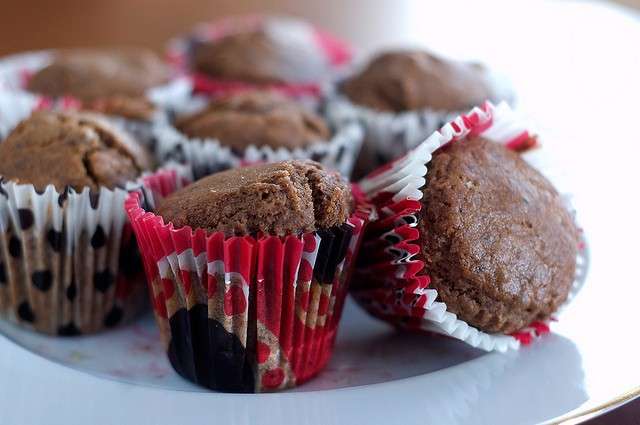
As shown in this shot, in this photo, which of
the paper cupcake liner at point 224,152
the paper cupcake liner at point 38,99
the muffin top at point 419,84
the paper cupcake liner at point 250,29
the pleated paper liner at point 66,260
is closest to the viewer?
the pleated paper liner at point 66,260

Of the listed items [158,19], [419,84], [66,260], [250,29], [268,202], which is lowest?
[158,19]

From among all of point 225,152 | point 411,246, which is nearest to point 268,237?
point 411,246

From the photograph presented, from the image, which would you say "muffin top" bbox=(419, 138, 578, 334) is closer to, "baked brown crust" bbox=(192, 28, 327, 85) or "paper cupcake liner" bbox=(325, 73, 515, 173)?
"paper cupcake liner" bbox=(325, 73, 515, 173)

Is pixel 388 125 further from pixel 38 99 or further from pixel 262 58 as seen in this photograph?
pixel 38 99

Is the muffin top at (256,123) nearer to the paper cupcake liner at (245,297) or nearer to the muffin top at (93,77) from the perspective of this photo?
the muffin top at (93,77)

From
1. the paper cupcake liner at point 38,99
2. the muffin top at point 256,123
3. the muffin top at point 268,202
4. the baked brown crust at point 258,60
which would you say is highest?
the muffin top at point 268,202

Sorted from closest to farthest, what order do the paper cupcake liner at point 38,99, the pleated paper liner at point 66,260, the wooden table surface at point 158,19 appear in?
the pleated paper liner at point 66,260
the paper cupcake liner at point 38,99
the wooden table surface at point 158,19

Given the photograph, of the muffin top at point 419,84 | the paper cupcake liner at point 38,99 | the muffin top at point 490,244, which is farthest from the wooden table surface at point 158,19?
the muffin top at point 490,244
